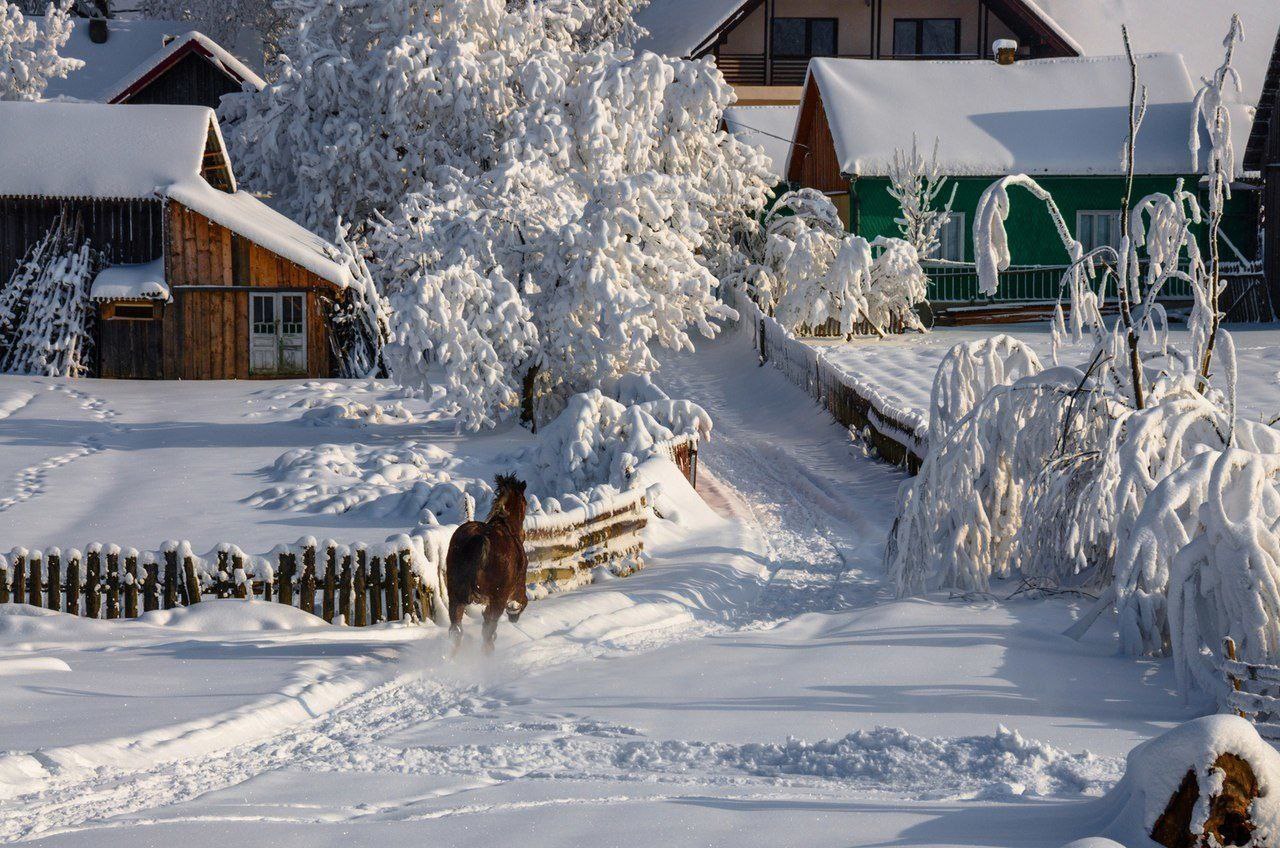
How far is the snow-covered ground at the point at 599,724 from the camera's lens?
269 inches

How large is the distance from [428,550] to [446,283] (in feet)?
36.1

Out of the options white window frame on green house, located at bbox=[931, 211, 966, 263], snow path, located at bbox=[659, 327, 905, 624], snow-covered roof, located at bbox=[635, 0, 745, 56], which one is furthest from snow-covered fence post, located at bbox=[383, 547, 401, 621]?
snow-covered roof, located at bbox=[635, 0, 745, 56]

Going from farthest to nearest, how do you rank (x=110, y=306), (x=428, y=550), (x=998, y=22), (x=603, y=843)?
(x=998, y=22) → (x=110, y=306) → (x=428, y=550) → (x=603, y=843)

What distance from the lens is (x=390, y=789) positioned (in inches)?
297

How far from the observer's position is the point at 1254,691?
28.6 feet

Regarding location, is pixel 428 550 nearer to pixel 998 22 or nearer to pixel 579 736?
pixel 579 736

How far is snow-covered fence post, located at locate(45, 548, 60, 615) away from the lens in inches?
500

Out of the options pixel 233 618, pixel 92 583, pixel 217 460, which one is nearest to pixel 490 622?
pixel 233 618

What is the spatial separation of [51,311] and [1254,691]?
2900cm

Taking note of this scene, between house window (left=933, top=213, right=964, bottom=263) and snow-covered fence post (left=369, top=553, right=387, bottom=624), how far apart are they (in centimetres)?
2734

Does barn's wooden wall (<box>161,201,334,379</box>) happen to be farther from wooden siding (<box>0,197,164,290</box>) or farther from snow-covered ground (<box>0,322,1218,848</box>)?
snow-covered ground (<box>0,322,1218,848</box>)

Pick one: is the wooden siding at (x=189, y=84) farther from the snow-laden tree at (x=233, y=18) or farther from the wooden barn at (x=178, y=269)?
the wooden barn at (x=178, y=269)

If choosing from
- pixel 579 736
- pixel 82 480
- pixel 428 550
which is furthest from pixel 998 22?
pixel 579 736

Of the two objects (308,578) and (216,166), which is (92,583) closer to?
(308,578)
